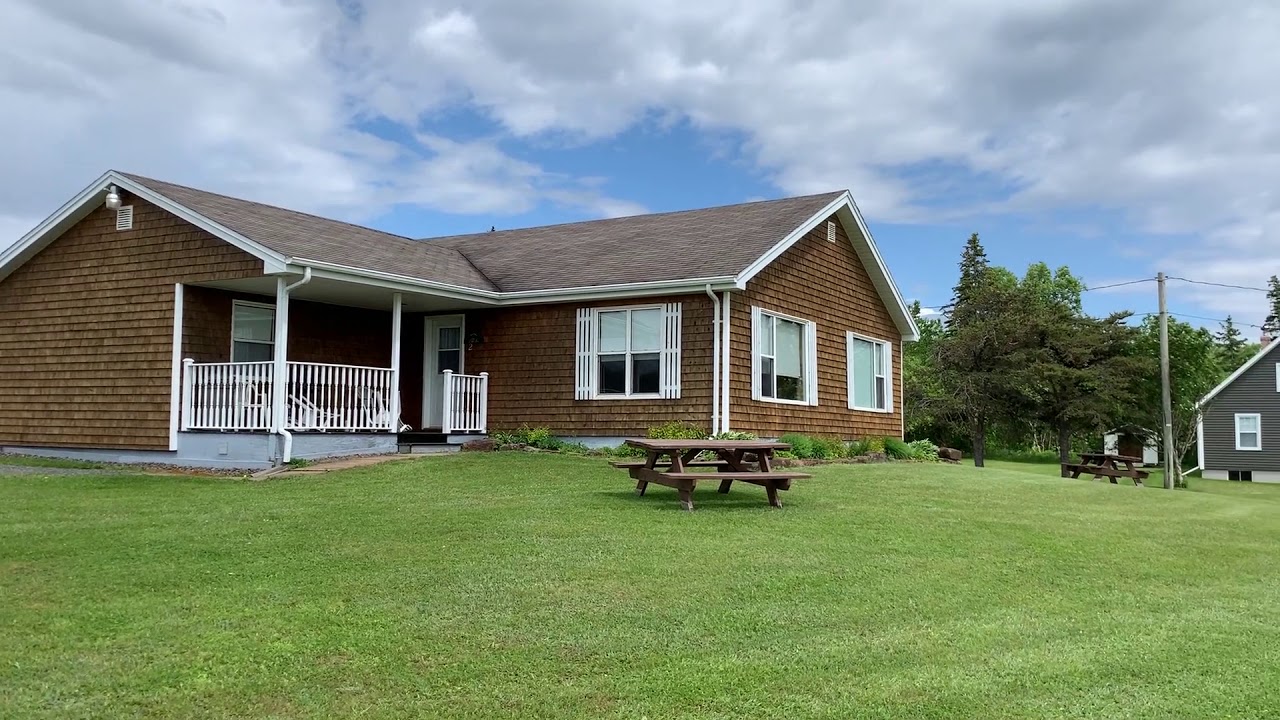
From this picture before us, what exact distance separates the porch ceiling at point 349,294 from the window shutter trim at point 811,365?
5.72 meters

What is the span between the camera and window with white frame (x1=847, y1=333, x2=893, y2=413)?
19719mm

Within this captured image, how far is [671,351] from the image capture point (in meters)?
15.7

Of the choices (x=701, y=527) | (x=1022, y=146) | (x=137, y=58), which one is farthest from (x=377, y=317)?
(x=1022, y=146)

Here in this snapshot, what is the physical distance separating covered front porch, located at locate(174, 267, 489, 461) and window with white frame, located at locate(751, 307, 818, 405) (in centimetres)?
455

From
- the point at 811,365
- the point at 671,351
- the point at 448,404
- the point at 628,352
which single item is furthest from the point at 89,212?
the point at 811,365

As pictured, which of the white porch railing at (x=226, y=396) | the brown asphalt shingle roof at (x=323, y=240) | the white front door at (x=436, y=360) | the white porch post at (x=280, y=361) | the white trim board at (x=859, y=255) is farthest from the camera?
the white front door at (x=436, y=360)

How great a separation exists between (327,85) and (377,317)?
14.0 ft

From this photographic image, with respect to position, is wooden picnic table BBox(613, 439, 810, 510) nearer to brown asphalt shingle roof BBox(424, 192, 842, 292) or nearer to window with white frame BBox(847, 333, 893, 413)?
brown asphalt shingle roof BBox(424, 192, 842, 292)

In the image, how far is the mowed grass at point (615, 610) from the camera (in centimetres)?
445

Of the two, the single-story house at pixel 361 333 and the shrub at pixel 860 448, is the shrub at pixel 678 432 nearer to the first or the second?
the single-story house at pixel 361 333

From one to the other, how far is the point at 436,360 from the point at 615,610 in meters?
12.6

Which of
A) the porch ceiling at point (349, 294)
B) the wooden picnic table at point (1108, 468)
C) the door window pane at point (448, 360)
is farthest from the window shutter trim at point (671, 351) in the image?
the wooden picnic table at point (1108, 468)

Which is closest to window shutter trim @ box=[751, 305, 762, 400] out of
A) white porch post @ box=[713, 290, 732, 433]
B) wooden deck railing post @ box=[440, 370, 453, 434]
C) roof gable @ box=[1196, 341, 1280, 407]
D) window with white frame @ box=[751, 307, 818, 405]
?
window with white frame @ box=[751, 307, 818, 405]

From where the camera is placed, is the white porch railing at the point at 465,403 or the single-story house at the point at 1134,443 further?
the single-story house at the point at 1134,443
